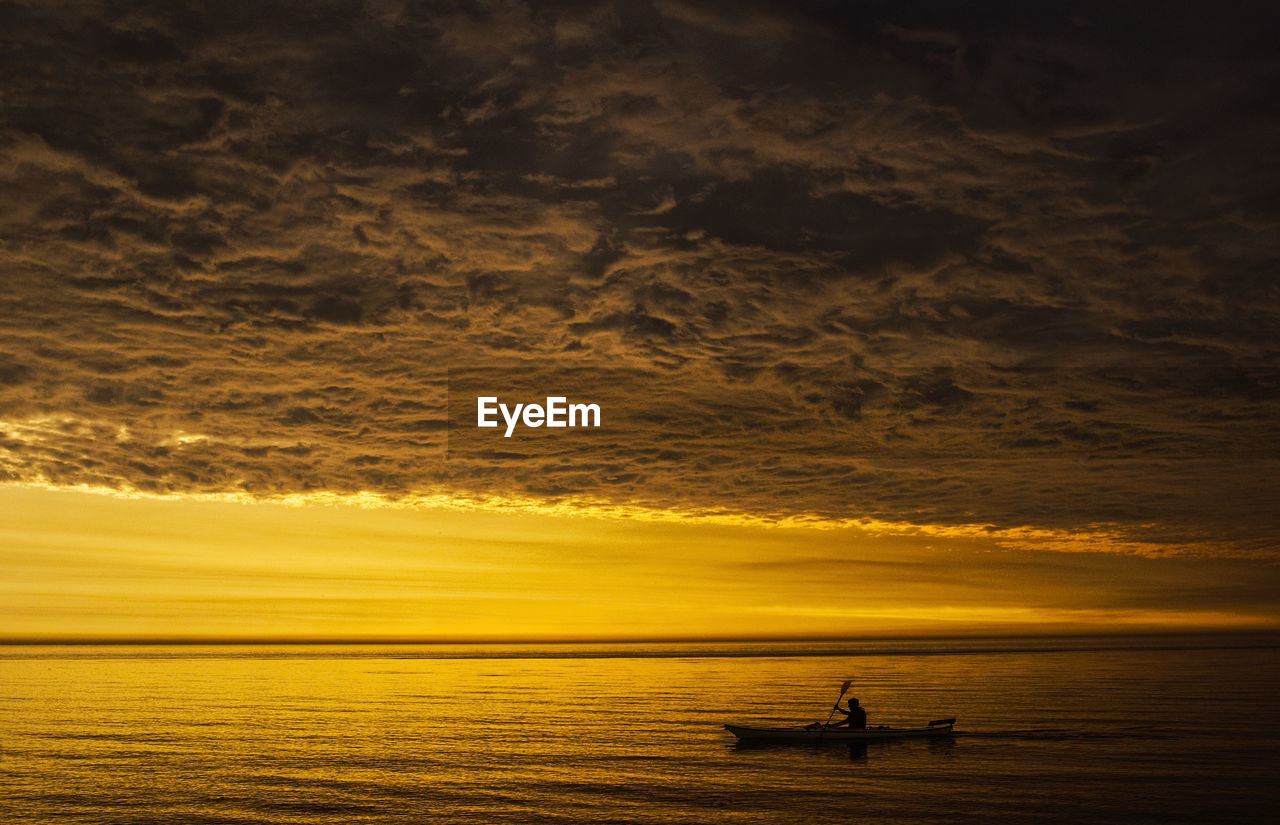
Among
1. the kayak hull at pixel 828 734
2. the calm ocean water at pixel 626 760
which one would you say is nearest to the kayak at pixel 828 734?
the kayak hull at pixel 828 734

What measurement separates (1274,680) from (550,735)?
95.0m

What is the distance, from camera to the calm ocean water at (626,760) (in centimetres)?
4225

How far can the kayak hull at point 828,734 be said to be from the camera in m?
57.3

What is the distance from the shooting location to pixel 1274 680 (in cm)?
11688

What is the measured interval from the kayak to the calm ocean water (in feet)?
3.84

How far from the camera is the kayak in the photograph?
2256 inches

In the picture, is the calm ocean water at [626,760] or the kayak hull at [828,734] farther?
the kayak hull at [828,734]

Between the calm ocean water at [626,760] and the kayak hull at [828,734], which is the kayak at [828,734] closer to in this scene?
the kayak hull at [828,734]

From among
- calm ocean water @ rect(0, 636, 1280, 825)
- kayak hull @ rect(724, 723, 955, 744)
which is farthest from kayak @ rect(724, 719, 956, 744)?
calm ocean water @ rect(0, 636, 1280, 825)

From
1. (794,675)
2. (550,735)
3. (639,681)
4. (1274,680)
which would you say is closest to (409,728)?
(550,735)

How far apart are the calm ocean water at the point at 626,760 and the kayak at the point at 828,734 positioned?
1.17 m

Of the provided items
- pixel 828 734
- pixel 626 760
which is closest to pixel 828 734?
pixel 828 734

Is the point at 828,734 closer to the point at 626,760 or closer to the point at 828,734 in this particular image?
the point at 828,734

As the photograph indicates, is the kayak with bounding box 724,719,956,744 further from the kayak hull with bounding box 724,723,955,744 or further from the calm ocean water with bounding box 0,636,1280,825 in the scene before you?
the calm ocean water with bounding box 0,636,1280,825
